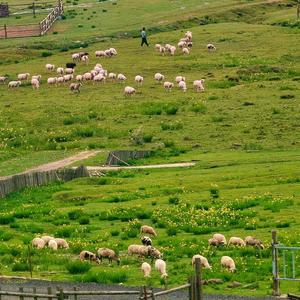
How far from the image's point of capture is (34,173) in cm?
5750

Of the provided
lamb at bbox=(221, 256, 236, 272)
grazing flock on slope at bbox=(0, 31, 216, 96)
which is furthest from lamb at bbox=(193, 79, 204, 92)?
lamb at bbox=(221, 256, 236, 272)

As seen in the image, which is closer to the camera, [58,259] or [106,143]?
[58,259]

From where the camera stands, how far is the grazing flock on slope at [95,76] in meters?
83.1

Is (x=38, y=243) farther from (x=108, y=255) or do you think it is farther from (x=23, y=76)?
(x=23, y=76)

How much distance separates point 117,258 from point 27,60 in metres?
59.4

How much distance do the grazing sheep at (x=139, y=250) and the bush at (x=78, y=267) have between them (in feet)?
5.77

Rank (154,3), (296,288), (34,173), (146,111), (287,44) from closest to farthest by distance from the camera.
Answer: (296,288), (34,173), (146,111), (287,44), (154,3)

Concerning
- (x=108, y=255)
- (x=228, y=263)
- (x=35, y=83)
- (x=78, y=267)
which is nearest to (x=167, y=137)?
(x=35, y=83)

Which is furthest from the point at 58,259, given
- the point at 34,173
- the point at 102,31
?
the point at 102,31

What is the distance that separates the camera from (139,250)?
4012cm

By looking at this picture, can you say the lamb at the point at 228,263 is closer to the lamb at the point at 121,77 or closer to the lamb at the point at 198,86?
the lamb at the point at 198,86

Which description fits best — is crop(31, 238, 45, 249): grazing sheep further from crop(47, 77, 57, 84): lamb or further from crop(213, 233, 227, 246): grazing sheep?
crop(47, 77, 57, 84): lamb

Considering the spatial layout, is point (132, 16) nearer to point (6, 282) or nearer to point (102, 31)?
point (102, 31)

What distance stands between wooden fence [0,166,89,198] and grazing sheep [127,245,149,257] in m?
15.6
